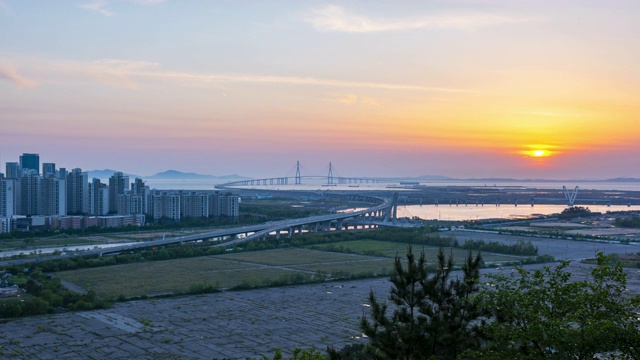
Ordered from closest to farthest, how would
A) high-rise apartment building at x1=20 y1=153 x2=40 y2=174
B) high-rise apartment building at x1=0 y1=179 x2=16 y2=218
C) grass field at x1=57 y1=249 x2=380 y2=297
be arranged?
grass field at x1=57 y1=249 x2=380 y2=297 → high-rise apartment building at x1=0 y1=179 x2=16 y2=218 → high-rise apartment building at x1=20 y1=153 x2=40 y2=174

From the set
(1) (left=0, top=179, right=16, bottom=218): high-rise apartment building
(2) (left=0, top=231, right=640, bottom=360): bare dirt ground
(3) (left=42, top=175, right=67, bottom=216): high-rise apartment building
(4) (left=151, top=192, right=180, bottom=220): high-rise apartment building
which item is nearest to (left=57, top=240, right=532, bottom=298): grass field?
(2) (left=0, top=231, right=640, bottom=360): bare dirt ground

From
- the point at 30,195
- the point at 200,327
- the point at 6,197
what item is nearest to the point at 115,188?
the point at 30,195

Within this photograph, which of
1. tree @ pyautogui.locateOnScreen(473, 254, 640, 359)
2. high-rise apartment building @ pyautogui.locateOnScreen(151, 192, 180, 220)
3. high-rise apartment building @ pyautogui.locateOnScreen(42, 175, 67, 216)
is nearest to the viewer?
tree @ pyautogui.locateOnScreen(473, 254, 640, 359)

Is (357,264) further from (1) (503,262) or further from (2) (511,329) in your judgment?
(2) (511,329)

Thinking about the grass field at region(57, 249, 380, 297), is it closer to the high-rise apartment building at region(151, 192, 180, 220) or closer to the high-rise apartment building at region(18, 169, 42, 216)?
the high-rise apartment building at region(151, 192, 180, 220)

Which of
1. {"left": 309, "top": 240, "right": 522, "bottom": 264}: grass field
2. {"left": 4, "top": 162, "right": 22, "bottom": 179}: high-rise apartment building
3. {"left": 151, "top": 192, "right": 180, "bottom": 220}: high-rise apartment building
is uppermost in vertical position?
{"left": 4, "top": 162, "right": 22, "bottom": 179}: high-rise apartment building

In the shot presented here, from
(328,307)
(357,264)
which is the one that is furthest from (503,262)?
(328,307)
